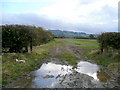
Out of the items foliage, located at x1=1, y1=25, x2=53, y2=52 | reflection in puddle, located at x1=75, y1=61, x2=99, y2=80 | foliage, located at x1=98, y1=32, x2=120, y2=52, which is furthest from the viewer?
foliage, located at x1=1, y1=25, x2=53, y2=52

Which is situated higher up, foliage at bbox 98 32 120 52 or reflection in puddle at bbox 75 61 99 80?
A: foliage at bbox 98 32 120 52

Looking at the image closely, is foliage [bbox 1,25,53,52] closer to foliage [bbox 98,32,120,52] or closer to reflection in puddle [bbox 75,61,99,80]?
reflection in puddle [bbox 75,61,99,80]

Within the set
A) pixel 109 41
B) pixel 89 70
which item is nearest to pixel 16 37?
pixel 89 70

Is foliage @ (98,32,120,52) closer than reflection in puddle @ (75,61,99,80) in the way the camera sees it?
No

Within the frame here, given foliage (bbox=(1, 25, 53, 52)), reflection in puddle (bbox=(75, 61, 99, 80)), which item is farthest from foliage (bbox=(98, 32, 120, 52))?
foliage (bbox=(1, 25, 53, 52))

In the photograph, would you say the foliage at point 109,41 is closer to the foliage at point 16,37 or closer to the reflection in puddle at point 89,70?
the reflection in puddle at point 89,70

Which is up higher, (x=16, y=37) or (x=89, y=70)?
(x=16, y=37)

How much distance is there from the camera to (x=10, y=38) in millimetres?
21281

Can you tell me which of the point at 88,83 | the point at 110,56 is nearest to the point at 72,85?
the point at 88,83

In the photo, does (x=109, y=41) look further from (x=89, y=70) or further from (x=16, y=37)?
(x=16, y=37)

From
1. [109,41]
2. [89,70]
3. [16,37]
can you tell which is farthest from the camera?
[109,41]

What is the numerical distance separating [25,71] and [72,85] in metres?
4.96

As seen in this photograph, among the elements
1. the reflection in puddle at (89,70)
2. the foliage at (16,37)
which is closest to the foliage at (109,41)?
the reflection in puddle at (89,70)

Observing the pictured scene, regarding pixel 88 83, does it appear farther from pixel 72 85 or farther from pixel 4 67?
pixel 4 67
